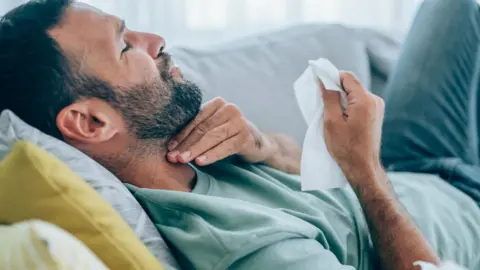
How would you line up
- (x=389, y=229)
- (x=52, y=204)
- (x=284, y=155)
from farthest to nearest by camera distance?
1. (x=284, y=155)
2. (x=389, y=229)
3. (x=52, y=204)

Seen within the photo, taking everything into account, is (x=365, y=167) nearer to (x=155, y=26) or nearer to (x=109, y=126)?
(x=109, y=126)

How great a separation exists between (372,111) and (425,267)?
33 centimetres

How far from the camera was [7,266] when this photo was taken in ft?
1.89

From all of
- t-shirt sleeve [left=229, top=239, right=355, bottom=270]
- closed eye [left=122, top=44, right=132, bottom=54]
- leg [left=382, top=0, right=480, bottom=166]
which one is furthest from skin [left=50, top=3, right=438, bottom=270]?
leg [left=382, top=0, right=480, bottom=166]

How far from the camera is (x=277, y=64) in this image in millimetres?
1503

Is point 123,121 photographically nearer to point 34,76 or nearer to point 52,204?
point 34,76

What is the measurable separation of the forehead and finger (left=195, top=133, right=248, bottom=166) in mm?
246

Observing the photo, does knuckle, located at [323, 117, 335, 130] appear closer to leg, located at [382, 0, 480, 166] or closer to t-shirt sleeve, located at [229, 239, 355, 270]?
t-shirt sleeve, located at [229, 239, 355, 270]

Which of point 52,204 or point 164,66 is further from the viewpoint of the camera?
point 164,66

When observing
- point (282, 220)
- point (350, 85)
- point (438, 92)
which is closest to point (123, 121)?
point (282, 220)

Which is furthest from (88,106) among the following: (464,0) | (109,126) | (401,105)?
(464,0)

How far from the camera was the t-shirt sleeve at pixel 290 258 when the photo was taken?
32.6 inches

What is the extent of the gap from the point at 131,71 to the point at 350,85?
39cm

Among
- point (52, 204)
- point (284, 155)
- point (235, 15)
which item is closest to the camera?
point (52, 204)
